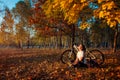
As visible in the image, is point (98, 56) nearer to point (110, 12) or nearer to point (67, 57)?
point (67, 57)

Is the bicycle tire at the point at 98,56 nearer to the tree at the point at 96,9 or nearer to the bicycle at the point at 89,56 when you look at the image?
the bicycle at the point at 89,56

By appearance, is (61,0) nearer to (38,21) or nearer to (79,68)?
(79,68)

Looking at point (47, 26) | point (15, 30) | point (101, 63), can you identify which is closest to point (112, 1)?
point (101, 63)

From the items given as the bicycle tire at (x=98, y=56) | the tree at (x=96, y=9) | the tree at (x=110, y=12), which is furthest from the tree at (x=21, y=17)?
the tree at (x=110, y=12)

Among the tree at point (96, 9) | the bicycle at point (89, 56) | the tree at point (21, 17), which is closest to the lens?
the tree at point (96, 9)

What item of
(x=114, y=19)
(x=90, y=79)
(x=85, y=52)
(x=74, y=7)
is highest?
(x=74, y=7)

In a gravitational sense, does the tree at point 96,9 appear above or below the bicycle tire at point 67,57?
above

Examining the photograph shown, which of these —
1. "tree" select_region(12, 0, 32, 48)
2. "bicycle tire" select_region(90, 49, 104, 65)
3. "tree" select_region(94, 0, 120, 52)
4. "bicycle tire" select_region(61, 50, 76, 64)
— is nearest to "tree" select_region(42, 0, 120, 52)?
"tree" select_region(94, 0, 120, 52)

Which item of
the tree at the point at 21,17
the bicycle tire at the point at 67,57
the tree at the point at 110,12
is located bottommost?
the bicycle tire at the point at 67,57

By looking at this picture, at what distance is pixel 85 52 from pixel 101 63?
1.12 meters

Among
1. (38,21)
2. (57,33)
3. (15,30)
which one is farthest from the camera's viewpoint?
(15,30)

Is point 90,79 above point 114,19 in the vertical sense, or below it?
below

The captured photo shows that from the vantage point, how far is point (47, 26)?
3222 cm

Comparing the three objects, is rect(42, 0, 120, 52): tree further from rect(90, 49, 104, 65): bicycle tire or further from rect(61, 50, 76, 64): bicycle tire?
rect(61, 50, 76, 64): bicycle tire
